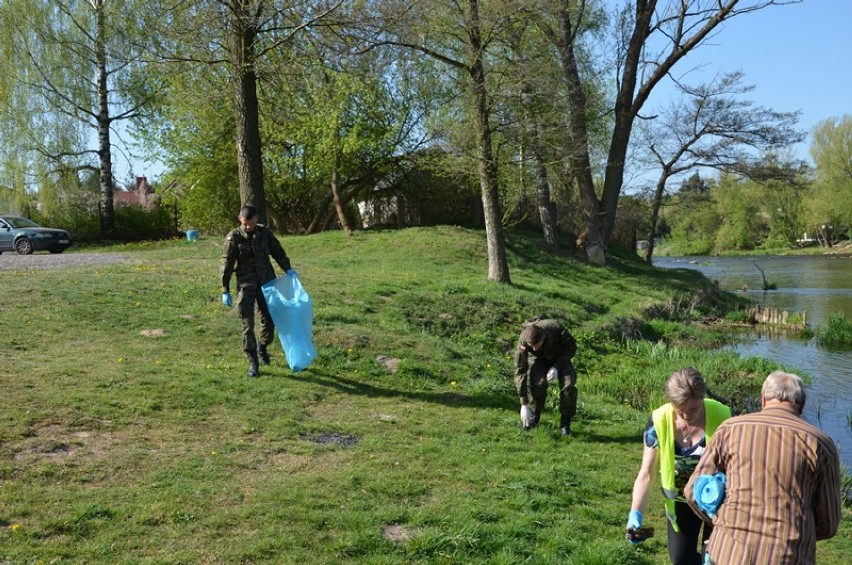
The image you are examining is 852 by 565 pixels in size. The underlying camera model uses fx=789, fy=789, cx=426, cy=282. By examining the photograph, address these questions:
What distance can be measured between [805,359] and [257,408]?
14034mm

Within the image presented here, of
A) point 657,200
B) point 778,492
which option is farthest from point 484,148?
point 657,200

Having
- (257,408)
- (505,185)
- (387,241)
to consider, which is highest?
(505,185)

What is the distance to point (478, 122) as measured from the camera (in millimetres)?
18734

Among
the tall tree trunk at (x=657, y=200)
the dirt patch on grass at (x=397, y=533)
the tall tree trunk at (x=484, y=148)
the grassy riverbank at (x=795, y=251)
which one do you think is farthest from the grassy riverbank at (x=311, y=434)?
the grassy riverbank at (x=795, y=251)

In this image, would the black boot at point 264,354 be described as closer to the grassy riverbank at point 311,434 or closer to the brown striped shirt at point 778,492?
the grassy riverbank at point 311,434

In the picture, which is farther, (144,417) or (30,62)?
(30,62)

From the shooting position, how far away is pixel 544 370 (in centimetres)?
913

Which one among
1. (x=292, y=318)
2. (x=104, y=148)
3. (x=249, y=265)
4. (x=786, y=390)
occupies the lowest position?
(x=292, y=318)

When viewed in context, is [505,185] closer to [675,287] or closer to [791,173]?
[675,287]

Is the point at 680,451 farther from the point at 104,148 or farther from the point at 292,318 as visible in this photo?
the point at 104,148

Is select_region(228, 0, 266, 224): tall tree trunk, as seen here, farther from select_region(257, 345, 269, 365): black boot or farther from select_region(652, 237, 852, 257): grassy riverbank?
select_region(652, 237, 852, 257): grassy riverbank

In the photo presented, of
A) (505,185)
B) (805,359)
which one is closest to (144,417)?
(805,359)

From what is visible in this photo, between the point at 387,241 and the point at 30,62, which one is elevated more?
the point at 30,62

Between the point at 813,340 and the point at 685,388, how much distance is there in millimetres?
18448
